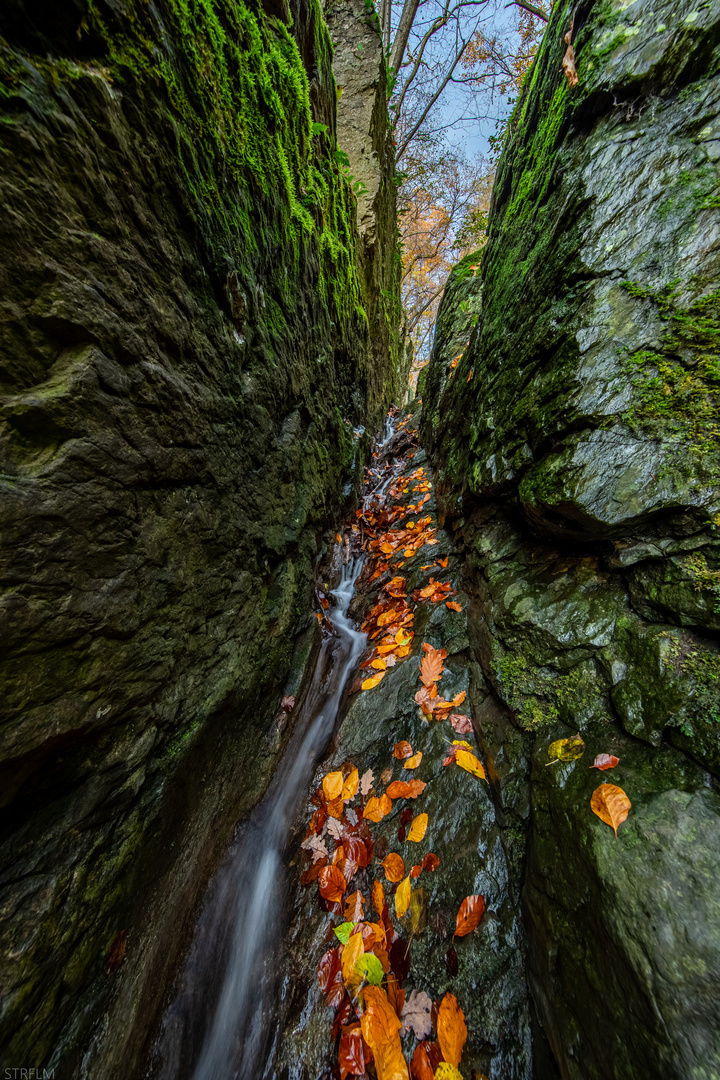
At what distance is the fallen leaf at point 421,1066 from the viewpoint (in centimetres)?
163

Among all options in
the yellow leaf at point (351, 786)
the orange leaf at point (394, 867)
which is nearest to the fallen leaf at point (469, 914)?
the orange leaf at point (394, 867)

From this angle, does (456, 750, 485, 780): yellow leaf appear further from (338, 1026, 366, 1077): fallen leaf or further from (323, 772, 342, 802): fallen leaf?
(338, 1026, 366, 1077): fallen leaf

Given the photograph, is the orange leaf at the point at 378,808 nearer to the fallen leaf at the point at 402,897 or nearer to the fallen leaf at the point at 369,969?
the fallen leaf at the point at 402,897

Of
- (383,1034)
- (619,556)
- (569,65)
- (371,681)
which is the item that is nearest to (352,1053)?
(383,1034)

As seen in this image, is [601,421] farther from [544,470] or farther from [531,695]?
[531,695]

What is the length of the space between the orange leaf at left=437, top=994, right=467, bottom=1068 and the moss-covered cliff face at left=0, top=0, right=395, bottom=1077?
1539 mm

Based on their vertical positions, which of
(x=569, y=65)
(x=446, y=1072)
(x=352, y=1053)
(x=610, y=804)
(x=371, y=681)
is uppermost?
(x=569, y=65)

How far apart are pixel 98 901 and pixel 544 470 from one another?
344 centimetres

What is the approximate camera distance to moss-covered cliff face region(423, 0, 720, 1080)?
132 centimetres

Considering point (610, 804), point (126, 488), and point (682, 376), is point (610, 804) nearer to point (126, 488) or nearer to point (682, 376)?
point (682, 376)

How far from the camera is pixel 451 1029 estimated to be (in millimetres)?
1716

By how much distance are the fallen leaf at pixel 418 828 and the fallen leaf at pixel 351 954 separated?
0.56 m

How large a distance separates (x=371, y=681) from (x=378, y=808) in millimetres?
1051

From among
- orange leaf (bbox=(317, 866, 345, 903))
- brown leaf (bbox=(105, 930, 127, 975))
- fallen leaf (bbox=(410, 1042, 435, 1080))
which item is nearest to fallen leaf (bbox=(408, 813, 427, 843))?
orange leaf (bbox=(317, 866, 345, 903))
